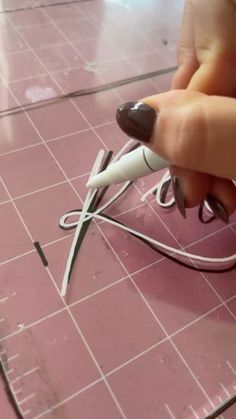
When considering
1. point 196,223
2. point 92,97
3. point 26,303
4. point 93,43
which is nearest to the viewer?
point 26,303

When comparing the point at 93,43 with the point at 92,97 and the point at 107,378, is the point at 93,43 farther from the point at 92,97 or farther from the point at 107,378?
the point at 107,378

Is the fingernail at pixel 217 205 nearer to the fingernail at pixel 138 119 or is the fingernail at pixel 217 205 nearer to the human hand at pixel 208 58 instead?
the human hand at pixel 208 58

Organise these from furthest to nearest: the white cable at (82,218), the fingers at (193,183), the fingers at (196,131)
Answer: the white cable at (82,218) → the fingers at (193,183) → the fingers at (196,131)

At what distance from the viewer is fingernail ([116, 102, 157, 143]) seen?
31cm

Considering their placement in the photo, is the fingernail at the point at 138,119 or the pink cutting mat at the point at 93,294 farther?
the pink cutting mat at the point at 93,294

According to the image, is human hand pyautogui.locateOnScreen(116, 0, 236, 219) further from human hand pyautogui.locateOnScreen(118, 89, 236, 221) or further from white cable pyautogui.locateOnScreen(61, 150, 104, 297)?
white cable pyautogui.locateOnScreen(61, 150, 104, 297)

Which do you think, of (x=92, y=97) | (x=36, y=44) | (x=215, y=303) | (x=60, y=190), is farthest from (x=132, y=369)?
(x=36, y=44)

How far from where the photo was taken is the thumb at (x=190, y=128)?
28 cm

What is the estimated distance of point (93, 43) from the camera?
35.1 inches

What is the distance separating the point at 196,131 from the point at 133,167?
0.77 ft

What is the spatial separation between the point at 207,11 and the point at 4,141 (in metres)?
0.39

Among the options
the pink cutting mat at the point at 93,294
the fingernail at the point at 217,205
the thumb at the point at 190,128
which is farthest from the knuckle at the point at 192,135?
the pink cutting mat at the point at 93,294

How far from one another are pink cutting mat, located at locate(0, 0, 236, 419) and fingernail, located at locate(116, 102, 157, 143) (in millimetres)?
252

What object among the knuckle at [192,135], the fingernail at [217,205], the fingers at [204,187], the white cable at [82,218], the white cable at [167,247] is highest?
the knuckle at [192,135]
